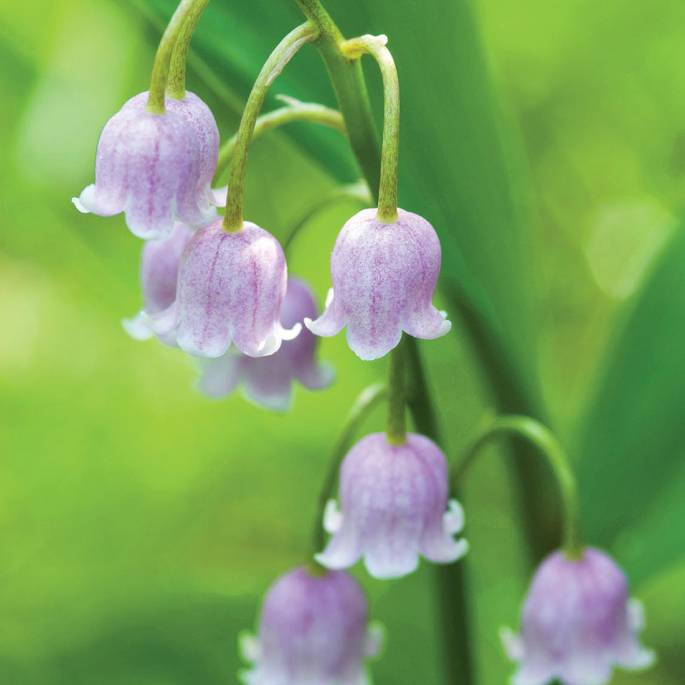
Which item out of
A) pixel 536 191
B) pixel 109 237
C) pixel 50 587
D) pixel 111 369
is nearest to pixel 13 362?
pixel 111 369

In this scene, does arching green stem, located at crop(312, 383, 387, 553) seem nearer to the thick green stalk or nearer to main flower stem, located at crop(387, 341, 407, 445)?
main flower stem, located at crop(387, 341, 407, 445)

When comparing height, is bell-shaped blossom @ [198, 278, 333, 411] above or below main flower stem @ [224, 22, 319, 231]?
above

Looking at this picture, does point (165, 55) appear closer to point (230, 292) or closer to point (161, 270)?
point (230, 292)

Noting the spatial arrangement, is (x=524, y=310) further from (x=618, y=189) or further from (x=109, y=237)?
(x=618, y=189)

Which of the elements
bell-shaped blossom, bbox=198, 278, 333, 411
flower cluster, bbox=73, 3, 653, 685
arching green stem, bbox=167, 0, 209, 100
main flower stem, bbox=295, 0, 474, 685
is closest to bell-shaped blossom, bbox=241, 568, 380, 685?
flower cluster, bbox=73, 3, 653, 685


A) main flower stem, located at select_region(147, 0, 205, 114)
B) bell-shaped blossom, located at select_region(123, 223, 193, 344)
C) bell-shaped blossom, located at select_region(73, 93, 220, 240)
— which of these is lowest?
bell-shaped blossom, located at select_region(73, 93, 220, 240)

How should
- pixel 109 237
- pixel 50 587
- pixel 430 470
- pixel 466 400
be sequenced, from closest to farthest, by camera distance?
pixel 430 470
pixel 50 587
pixel 109 237
pixel 466 400
